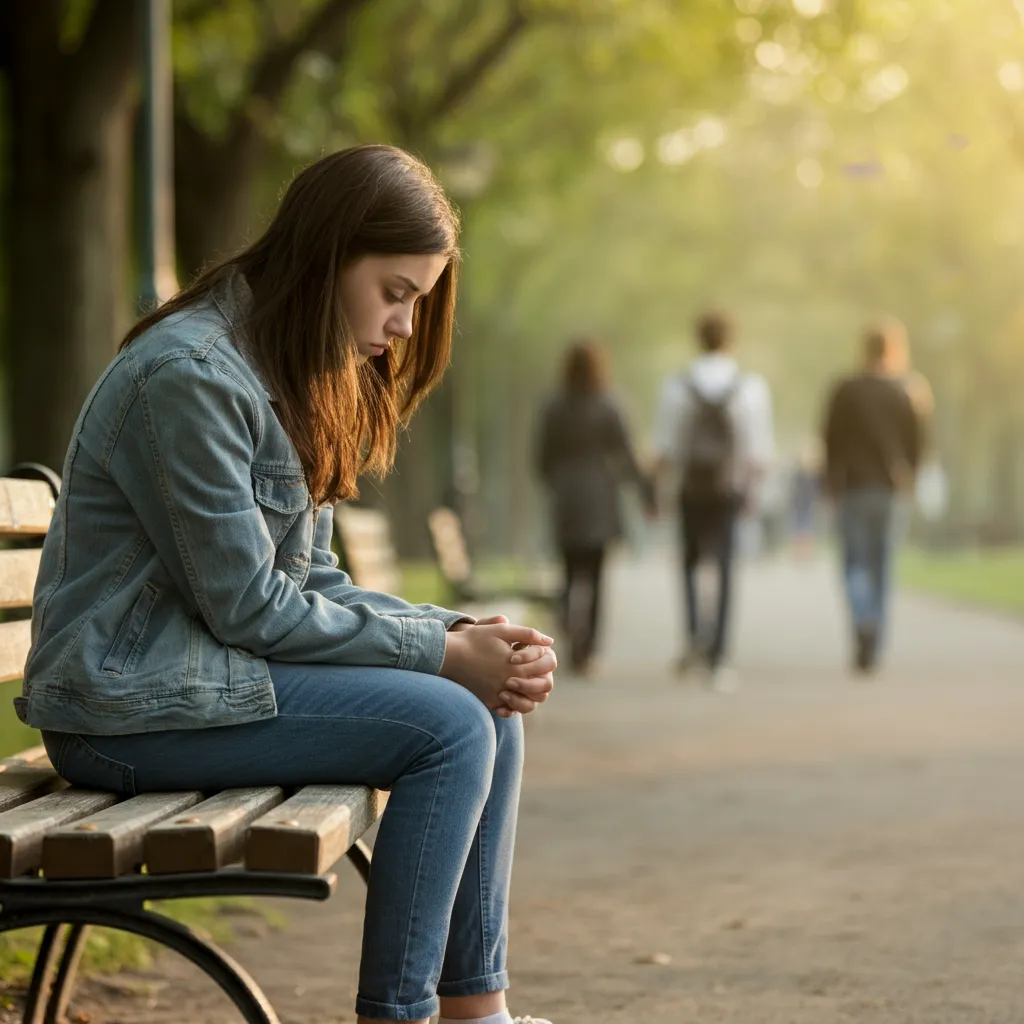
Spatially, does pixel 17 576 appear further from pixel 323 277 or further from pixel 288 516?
pixel 323 277

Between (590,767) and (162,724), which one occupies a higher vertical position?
(162,724)

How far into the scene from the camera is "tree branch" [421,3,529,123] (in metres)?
18.2

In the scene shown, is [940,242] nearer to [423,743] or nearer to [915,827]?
[915,827]

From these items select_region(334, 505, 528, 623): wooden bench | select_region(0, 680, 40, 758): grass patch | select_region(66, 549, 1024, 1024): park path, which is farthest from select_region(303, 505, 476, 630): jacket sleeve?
select_region(0, 680, 40, 758): grass patch

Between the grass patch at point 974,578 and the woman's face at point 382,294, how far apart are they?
16257mm

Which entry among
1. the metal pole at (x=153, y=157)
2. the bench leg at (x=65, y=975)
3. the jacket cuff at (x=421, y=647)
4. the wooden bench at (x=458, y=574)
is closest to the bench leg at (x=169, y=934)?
Result: the jacket cuff at (x=421, y=647)

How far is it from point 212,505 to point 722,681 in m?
9.08

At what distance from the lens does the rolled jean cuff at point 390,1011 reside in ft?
9.91

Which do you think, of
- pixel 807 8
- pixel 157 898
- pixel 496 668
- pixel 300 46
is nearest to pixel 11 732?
pixel 496 668

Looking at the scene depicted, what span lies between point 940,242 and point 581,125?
577 inches

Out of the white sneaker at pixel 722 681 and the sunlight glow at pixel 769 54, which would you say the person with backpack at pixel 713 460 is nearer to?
the white sneaker at pixel 722 681

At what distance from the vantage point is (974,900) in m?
5.38

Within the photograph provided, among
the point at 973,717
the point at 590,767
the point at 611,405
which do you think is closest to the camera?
the point at 590,767

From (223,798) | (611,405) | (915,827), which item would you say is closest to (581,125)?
(611,405)
